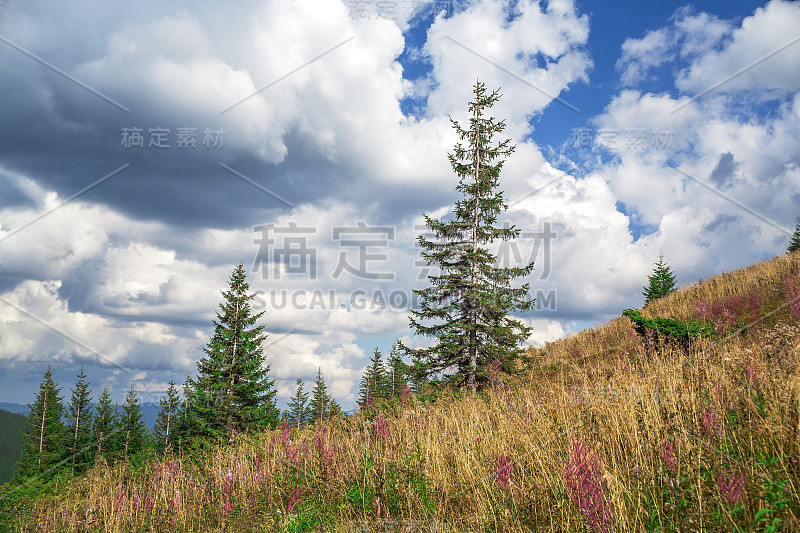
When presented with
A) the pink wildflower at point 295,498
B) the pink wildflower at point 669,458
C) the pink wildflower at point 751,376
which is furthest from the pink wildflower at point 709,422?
the pink wildflower at point 295,498

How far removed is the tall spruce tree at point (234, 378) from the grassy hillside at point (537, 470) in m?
15.5

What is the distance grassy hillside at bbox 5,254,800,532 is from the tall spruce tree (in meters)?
15.5

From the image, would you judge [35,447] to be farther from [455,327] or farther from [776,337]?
[776,337]

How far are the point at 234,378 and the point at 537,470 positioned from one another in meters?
24.1

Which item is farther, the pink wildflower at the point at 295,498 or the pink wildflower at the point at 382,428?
the pink wildflower at the point at 382,428

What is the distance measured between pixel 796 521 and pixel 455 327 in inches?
468

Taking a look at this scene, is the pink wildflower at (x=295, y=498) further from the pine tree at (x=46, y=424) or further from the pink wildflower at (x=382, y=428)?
the pine tree at (x=46, y=424)

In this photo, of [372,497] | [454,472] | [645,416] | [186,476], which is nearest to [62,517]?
[186,476]

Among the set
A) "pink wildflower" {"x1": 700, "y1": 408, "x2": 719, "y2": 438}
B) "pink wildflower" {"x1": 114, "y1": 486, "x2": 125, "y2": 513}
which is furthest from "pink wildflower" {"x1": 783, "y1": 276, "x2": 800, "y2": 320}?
"pink wildflower" {"x1": 114, "y1": 486, "x2": 125, "y2": 513}

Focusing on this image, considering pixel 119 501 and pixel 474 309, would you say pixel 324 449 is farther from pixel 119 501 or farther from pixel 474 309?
pixel 474 309

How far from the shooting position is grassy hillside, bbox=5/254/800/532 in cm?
295

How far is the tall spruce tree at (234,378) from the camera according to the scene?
23.3m

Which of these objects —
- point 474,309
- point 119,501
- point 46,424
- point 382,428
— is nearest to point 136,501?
point 119,501

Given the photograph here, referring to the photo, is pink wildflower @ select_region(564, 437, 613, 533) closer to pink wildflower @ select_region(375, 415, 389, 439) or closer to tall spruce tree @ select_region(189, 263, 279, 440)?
pink wildflower @ select_region(375, 415, 389, 439)
